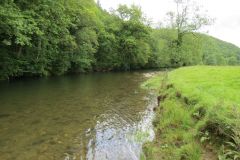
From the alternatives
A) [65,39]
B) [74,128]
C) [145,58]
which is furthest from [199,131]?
[145,58]

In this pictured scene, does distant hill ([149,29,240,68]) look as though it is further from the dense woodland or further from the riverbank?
the riverbank

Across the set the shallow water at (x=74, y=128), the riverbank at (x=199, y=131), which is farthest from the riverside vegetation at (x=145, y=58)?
the shallow water at (x=74, y=128)

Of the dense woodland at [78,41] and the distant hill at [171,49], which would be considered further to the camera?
the distant hill at [171,49]

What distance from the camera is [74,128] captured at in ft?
33.7

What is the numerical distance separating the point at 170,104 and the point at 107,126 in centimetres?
283

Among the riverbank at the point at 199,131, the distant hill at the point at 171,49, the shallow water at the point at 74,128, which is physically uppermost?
the distant hill at the point at 171,49

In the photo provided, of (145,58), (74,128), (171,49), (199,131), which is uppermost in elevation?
(171,49)

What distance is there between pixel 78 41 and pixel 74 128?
3410 centimetres

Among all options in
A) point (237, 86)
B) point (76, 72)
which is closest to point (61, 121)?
point (237, 86)

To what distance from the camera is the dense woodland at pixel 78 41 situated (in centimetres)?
2658

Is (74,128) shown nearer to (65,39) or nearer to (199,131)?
(199,131)

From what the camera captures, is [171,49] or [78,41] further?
[171,49]

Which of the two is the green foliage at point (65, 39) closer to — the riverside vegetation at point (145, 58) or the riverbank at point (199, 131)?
the riverside vegetation at point (145, 58)

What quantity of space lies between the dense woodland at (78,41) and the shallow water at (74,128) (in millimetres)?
11109
